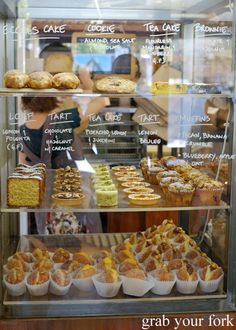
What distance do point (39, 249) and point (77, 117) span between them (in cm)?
69

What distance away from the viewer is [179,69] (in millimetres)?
2422

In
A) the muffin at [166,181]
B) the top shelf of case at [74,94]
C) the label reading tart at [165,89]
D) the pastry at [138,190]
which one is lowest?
the pastry at [138,190]

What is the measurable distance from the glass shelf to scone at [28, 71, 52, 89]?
0.40 meters

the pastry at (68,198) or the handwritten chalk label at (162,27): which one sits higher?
the handwritten chalk label at (162,27)

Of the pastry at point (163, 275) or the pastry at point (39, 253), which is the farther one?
the pastry at point (39, 253)

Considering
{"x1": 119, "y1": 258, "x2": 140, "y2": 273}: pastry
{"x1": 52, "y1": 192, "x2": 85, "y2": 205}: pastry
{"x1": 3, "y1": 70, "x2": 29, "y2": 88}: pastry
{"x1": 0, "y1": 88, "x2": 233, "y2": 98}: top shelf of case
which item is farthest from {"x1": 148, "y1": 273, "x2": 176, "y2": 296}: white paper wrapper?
{"x1": 3, "y1": 70, "x2": 29, "y2": 88}: pastry

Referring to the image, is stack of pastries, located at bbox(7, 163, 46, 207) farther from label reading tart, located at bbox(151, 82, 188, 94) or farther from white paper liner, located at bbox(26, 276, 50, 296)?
label reading tart, located at bbox(151, 82, 188, 94)

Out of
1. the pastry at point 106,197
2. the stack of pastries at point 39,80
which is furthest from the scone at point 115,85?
the pastry at point 106,197

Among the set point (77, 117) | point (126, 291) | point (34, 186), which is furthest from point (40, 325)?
point (77, 117)

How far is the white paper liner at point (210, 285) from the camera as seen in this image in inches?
94.0

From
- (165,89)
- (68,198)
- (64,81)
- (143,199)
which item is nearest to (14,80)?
(64,81)

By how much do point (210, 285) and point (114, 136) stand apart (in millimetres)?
814

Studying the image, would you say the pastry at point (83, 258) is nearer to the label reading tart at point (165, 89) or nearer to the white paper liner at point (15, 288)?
the white paper liner at point (15, 288)

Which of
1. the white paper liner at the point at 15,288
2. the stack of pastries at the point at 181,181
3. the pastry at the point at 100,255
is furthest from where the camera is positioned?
the pastry at the point at 100,255
